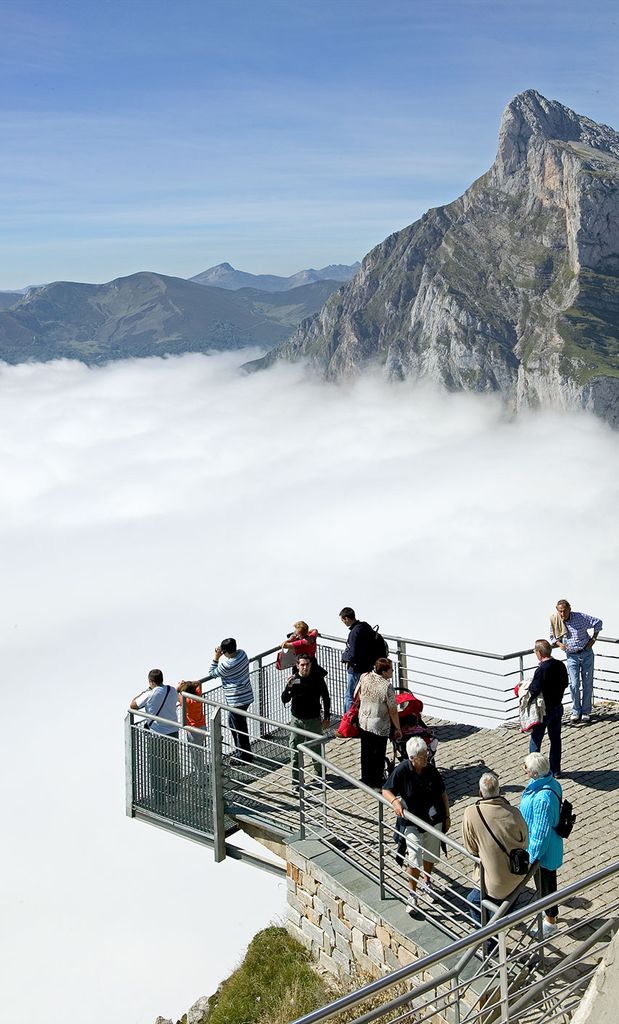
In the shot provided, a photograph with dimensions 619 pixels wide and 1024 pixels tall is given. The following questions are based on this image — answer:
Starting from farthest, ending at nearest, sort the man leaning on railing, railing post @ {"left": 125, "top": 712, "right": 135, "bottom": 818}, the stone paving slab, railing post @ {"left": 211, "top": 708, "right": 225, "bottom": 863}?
railing post @ {"left": 125, "top": 712, "right": 135, "bottom": 818} → the man leaning on railing → railing post @ {"left": 211, "top": 708, "right": 225, "bottom": 863} → the stone paving slab

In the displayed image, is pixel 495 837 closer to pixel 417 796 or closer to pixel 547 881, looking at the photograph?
pixel 547 881

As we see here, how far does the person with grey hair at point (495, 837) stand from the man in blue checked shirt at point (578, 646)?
5668mm

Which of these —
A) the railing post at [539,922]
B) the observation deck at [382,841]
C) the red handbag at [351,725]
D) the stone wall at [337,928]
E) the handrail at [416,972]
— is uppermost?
the handrail at [416,972]

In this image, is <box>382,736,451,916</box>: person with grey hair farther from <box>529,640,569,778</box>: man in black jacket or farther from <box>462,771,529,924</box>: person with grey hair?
A: <box>529,640,569,778</box>: man in black jacket

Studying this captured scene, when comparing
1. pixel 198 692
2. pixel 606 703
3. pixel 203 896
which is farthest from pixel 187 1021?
pixel 203 896

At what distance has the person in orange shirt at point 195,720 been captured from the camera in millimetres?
11562

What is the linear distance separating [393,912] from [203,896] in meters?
115

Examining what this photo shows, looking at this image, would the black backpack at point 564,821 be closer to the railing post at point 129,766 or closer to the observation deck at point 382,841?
the observation deck at point 382,841

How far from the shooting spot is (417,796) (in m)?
8.79

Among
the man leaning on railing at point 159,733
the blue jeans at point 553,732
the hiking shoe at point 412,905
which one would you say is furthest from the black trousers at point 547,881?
the man leaning on railing at point 159,733

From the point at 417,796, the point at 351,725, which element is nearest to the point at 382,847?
the point at 417,796

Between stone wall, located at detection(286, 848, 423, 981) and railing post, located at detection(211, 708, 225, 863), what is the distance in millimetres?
1111

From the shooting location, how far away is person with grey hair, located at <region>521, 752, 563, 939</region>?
805cm

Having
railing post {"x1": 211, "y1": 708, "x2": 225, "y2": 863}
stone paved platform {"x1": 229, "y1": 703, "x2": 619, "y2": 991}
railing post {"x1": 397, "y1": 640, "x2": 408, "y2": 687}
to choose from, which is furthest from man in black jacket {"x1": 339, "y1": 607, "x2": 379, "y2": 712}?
railing post {"x1": 211, "y1": 708, "x2": 225, "y2": 863}
